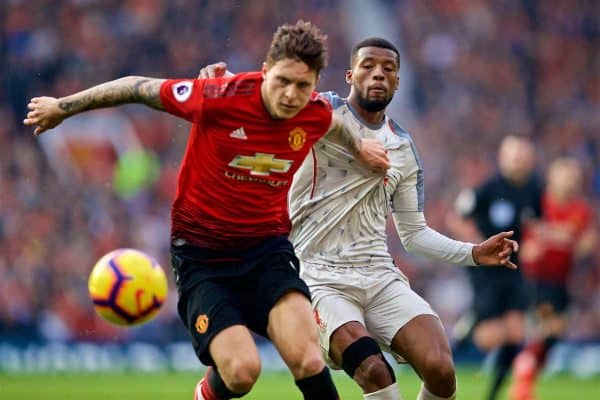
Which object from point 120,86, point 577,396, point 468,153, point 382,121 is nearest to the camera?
point 120,86

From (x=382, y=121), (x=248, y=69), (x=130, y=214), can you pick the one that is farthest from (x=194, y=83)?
(x=248, y=69)

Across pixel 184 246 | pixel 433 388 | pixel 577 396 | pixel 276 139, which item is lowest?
pixel 577 396

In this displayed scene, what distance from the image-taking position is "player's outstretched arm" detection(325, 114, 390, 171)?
6.51m

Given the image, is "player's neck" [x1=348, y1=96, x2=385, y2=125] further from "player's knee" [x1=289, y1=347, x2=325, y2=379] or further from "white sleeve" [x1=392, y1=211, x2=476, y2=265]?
"player's knee" [x1=289, y1=347, x2=325, y2=379]

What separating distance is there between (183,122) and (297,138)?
38.5 ft

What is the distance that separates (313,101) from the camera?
6281 millimetres

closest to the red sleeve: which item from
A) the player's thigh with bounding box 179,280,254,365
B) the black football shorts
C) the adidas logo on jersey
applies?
the adidas logo on jersey

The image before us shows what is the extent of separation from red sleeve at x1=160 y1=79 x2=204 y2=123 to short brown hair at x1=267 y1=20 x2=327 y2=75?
415 mm

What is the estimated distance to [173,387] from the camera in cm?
1298

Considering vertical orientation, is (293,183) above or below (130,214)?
above

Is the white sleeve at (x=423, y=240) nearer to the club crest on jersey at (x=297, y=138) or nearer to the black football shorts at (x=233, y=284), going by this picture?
the black football shorts at (x=233, y=284)

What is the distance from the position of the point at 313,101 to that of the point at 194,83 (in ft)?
2.18

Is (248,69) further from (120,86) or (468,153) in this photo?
(120,86)

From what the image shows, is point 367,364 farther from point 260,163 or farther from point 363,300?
point 260,163
